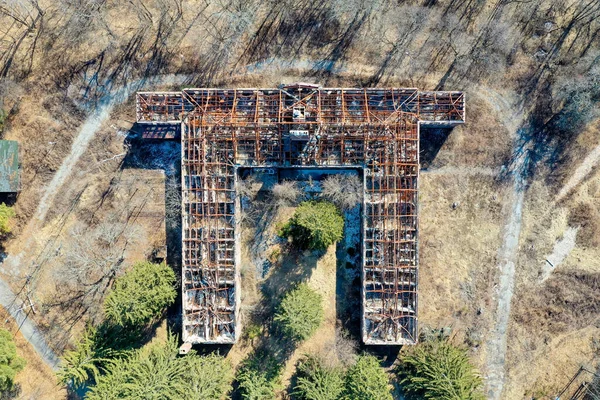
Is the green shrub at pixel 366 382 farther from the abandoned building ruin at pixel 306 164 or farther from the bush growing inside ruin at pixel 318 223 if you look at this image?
the bush growing inside ruin at pixel 318 223

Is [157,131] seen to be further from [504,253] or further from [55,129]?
[504,253]

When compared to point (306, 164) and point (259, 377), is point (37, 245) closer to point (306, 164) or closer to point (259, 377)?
point (259, 377)

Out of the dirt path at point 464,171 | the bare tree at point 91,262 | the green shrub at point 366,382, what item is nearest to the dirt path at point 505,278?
the dirt path at point 464,171

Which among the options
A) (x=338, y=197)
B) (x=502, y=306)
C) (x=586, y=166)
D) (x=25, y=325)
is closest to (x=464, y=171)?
(x=586, y=166)

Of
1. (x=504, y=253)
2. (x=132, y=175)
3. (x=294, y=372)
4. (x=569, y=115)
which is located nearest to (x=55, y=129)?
(x=132, y=175)

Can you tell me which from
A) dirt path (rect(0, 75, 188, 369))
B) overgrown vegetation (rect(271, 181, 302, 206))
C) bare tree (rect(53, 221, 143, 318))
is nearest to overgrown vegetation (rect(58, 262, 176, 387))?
bare tree (rect(53, 221, 143, 318))
